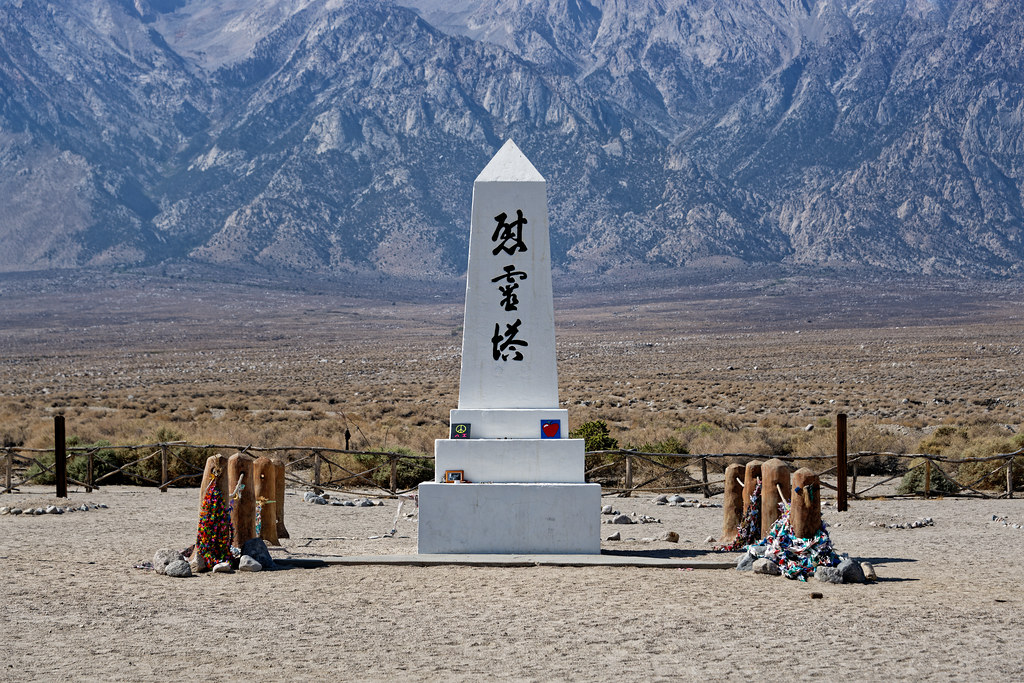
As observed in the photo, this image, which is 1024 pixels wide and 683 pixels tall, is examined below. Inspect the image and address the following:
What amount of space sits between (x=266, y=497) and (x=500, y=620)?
15.7 ft

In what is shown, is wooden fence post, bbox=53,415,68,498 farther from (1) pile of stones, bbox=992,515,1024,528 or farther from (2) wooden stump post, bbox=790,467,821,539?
(1) pile of stones, bbox=992,515,1024,528

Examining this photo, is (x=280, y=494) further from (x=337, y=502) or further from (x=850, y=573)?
(x=850, y=573)

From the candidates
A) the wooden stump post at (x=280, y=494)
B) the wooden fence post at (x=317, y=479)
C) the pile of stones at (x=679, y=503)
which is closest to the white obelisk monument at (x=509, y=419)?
the wooden stump post at (x=280, y=494)

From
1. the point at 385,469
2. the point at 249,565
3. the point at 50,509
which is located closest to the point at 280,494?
the point at 249,565

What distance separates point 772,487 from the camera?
39.5ft

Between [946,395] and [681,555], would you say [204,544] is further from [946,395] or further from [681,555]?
[946,395]

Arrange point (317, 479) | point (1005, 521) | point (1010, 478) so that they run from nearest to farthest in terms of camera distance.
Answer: point (1005, 521) < point (1010, 478) < point (317, 479)

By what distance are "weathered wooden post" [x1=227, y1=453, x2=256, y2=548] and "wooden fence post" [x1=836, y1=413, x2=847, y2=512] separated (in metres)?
7.92

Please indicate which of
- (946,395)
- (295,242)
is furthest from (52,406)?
(295,242)

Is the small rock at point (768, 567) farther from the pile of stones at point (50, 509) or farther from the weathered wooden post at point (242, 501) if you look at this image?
the pile of stones at point (50, 509)

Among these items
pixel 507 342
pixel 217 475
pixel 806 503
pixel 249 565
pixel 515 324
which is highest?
pixel 515 324

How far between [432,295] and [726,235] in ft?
146

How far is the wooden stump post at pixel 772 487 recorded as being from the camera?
11992mm

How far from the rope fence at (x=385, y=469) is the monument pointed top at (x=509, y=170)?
22.1 ft
